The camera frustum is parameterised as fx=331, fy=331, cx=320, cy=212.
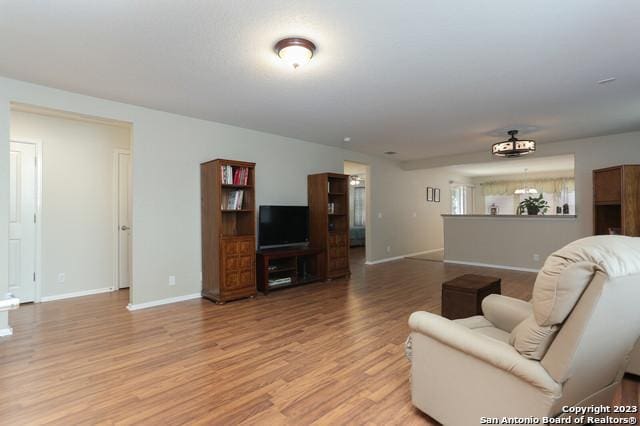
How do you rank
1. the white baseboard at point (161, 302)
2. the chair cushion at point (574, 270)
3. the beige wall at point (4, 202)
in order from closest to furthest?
the chair cushion at point (574, 270)
the beige wall at point (4, 202)
the white baseboard at point (161, 302)

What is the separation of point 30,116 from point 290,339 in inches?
170

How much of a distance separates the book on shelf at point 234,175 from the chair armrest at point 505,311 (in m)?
3.26

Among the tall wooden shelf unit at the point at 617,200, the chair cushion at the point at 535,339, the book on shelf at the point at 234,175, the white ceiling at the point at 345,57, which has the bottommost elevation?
the chair cushion at the point at 535,339

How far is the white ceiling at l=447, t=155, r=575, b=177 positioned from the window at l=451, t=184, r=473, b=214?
48cm

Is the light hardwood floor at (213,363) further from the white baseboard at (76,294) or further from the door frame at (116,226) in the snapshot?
the door frame at (116,226)

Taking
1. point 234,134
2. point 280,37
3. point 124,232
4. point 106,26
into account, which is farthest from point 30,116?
point 280,37

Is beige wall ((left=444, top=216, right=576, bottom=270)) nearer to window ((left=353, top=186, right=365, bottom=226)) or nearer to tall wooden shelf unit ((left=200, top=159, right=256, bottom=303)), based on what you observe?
window ((left=353, top=186, right=365, bottom=226))

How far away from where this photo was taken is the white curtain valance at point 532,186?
10.0 m

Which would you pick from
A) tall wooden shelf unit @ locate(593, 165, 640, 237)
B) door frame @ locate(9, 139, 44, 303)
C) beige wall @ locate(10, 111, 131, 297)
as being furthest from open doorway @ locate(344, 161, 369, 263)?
door frame @ locate(9, 139, 44, 303)

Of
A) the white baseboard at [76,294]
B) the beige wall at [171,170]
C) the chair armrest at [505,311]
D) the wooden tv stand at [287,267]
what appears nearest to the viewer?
the chair armrest at [505,311]

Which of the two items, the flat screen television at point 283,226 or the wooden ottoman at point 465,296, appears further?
the flat screen television at point 283,226

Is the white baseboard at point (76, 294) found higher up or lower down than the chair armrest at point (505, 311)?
lower down

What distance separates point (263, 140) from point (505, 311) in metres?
4.12

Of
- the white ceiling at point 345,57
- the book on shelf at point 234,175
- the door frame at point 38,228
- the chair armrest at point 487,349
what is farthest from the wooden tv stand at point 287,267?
the chair armrest at point 487,349
